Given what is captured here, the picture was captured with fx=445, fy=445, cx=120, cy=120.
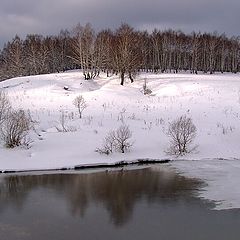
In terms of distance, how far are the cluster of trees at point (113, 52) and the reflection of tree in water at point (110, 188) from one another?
107 ft

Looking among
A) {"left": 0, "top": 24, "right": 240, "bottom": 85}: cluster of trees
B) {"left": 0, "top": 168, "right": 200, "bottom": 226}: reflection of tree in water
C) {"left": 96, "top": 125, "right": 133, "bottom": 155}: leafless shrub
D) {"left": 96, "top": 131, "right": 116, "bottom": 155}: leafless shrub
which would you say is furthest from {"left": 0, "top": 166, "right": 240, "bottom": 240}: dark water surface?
{"left": 0, "top": 24, "right": 240, "bottom": 85}: cluster of trees

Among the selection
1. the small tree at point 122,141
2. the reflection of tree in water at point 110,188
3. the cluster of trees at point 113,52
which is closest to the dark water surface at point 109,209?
the reflection of tree in water at point 110,188

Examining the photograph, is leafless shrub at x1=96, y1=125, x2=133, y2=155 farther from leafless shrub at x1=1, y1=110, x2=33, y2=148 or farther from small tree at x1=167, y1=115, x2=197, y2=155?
leafless shrub at x1=1, y1=110, x2=33, y2=148

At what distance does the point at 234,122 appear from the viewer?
97.4 feet

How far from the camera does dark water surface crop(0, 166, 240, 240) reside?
39.9 feet

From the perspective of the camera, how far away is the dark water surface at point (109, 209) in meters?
12.1

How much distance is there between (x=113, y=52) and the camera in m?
52.7

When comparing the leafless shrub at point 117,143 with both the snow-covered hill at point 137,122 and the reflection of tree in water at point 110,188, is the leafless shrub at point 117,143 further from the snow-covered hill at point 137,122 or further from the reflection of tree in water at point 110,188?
the reflection of tree in water at point 110,188

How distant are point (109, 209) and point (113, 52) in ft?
130

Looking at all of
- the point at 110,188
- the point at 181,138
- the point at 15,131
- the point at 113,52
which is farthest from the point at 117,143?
the point at 113,52

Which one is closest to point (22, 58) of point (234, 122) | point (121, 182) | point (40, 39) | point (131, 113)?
point (40, 39)

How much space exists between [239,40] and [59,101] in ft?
208

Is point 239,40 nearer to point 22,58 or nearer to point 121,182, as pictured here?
point 22,58

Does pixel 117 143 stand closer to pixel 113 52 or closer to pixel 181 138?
pixel 181 138
